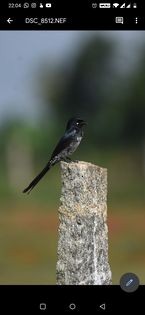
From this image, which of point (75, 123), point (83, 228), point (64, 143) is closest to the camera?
point (83, 228)

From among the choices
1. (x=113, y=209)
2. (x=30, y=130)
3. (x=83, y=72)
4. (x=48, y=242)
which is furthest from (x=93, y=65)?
(x=48, y=242)
